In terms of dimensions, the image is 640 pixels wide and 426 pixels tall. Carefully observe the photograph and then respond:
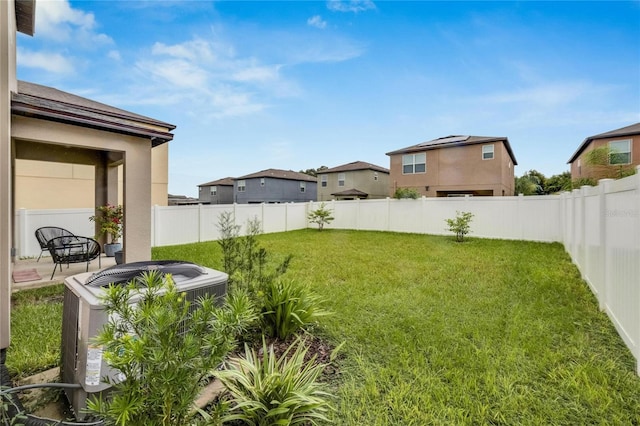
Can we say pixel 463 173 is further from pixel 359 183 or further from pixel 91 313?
pixel 91 313

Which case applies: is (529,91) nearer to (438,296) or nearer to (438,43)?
(438,43)

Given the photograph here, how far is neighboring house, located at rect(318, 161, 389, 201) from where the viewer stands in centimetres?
2617

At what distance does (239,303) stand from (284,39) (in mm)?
8985

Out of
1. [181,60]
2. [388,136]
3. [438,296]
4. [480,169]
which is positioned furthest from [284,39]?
[480,169]

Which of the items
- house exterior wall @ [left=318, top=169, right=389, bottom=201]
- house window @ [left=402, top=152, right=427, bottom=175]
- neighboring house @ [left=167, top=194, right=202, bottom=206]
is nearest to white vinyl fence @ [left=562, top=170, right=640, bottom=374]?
house window @ [left=402, top=152, right=427, bottom=175]

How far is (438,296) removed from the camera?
4773mm

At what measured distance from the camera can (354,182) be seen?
26.6 meters

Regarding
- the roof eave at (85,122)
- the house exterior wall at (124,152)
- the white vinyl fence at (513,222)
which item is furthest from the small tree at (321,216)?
the house exterior wall at (124,152)

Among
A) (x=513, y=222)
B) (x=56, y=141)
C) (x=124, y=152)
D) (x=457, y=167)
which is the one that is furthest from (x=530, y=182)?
(x=56, y=141)

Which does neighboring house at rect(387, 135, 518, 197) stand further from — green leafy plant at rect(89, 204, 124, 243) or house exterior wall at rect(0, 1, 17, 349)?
house exterior wall at rect(0, 1, 17, 349)

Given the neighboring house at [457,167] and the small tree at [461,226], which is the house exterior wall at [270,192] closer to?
the neighboring house at [457,167]

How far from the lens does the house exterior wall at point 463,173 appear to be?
17.7m

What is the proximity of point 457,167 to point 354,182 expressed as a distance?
970 cm

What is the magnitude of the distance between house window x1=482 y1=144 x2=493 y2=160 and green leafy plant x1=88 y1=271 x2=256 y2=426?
19671 millimetres
